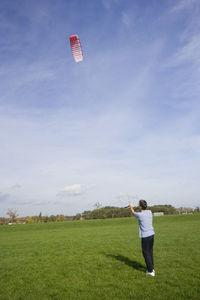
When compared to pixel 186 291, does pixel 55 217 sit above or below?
above

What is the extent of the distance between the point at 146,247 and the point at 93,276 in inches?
88.5

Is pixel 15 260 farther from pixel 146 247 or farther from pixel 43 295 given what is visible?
pixel 146 247

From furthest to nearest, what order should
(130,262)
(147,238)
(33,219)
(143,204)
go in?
(33,219) < (130,262) < (143,204) < (147,238)

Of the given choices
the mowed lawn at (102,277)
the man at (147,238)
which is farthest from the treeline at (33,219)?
the man at (147,238)

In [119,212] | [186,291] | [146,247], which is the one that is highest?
[119,212]

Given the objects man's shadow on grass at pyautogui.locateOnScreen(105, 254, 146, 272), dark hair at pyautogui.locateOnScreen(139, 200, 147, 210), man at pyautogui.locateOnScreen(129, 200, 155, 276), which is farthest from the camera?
man's shadow on grass at pyautogui.locateOnScreen(105, 254, 146, 272)

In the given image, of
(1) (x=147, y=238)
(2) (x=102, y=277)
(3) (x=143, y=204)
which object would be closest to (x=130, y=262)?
(2) (x=102, y=277)

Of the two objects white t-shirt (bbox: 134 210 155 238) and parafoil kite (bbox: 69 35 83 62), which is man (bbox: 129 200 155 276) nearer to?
white t-shirt (bbox: 134 210 155 238)

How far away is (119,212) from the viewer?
76062mm

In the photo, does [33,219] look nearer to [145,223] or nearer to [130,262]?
[130,262]

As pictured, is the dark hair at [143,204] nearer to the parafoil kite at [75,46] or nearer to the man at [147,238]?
the man at [147,238]

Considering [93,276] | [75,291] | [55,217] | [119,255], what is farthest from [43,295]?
[55,217]

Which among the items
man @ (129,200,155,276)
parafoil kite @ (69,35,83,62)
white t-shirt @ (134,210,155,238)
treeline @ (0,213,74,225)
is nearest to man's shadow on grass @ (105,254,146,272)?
man @ (129,200,155,276)

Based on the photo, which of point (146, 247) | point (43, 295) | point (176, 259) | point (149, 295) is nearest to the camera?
point (149, 295)
